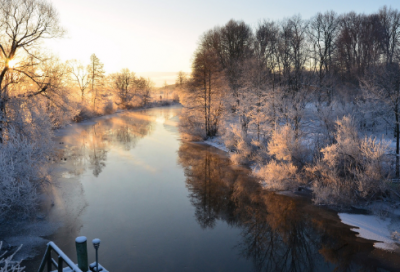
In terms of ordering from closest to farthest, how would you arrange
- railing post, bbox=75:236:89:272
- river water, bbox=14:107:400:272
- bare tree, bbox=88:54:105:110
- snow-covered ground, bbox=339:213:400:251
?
railing post, bbox=75:236:89:272 < river water, bbox=14:107:400:272 < snow-covered ground, bbox=339:213:400:251 < bare tree, bbox=88:54:105:110

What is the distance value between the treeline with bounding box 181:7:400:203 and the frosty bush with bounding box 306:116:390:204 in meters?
0.04

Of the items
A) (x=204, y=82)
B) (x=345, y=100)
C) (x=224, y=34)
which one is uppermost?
(x=224, y=34)

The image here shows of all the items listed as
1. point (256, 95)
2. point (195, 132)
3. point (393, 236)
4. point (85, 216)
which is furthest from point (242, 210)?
point (195, 132)

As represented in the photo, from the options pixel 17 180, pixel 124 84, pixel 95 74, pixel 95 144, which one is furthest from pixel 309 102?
pixel 124 84

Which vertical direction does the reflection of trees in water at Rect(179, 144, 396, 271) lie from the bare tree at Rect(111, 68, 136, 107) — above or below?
below

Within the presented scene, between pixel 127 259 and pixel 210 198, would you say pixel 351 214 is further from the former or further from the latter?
pixel 127 259

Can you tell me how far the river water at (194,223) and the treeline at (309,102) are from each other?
208 cm

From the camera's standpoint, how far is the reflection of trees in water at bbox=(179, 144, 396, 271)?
320 inches

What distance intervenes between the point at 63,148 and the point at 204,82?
14.0 meters

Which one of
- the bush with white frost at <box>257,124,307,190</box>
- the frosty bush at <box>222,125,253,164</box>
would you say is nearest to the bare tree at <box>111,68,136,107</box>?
the frosty bush at <box>222,125,253,164</box>

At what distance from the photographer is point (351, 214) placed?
10.9 m

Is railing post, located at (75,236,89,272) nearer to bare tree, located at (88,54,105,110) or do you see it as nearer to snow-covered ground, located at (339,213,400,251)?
snow-covered ground, located at (339,213,400,251)

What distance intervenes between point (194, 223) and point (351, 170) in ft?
24.0

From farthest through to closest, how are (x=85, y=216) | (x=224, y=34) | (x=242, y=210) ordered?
(x=224, y=34) < (x=242, y=210) < (x=85, y=216)
